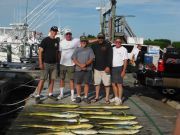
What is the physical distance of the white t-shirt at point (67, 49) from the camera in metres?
10.3

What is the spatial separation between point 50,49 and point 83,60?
2.59ft

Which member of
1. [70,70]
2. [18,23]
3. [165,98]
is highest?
[18,23]

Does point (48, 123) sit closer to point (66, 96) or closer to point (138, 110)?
point (138, 110)

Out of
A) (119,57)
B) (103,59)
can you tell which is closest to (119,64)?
(119,57)

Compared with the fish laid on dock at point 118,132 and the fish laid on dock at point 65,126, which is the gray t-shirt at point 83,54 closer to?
the fish laid on dock at point 65,126

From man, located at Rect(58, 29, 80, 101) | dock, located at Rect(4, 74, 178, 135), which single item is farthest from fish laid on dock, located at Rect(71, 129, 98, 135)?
man, located at Rect(58, 29, 80, 101)

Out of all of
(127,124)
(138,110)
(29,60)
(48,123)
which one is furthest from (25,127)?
(29,60)

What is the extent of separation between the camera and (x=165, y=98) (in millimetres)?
14375

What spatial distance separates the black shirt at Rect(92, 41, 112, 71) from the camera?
10148 millimetres

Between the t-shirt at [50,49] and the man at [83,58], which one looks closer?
the t-shirt at [50,49]

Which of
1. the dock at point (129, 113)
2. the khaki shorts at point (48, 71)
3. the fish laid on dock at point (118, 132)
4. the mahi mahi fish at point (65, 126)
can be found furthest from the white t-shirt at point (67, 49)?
the fish laid on dock at point (118, 132)

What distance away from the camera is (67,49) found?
10305 mm

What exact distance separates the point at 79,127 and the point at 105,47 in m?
3.29

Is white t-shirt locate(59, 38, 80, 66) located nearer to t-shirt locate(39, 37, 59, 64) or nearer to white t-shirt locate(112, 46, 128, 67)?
t-shirt locate(39, 37, 59, 64)
